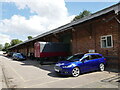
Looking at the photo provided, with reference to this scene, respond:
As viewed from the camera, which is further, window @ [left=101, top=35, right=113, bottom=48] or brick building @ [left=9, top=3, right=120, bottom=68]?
window @ [left=101, top=35, right=113, bottom=48]

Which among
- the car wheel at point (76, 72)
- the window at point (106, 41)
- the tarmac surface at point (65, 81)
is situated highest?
the window at point (106, 41)

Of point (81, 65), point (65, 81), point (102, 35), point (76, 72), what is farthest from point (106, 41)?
point (65, 81)

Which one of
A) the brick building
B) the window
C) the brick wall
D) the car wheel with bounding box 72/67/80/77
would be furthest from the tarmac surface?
the window

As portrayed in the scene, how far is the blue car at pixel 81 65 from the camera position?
310 inches

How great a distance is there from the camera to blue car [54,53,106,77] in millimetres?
7879

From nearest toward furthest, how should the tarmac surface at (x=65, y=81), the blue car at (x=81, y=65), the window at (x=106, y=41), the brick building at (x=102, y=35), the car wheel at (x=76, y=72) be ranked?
the tarmac surface at (x=65, y=81) → the blue car at (x=81, y=65) → the car wheel at (x=76, y=72) → the brick building at (x=102, y=35) → the window at (x=106, y=41)

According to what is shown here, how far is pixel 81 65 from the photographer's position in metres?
8.24

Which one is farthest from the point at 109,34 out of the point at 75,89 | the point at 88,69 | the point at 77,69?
the point at 75,89

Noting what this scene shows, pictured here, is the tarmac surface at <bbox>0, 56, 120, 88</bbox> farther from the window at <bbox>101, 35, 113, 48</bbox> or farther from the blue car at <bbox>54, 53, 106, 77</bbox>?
the window at <bbox>101, 35, 113, 48</bbox>

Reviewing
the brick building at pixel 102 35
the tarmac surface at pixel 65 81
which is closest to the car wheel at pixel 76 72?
the tarmac surface at pixel 65 81

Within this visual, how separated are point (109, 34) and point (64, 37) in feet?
29.5

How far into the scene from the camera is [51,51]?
55.2 feet

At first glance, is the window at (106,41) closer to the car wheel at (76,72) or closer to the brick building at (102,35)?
the brick building at (102,35)

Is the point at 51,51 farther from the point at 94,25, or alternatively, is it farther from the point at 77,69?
the point at 77,69
